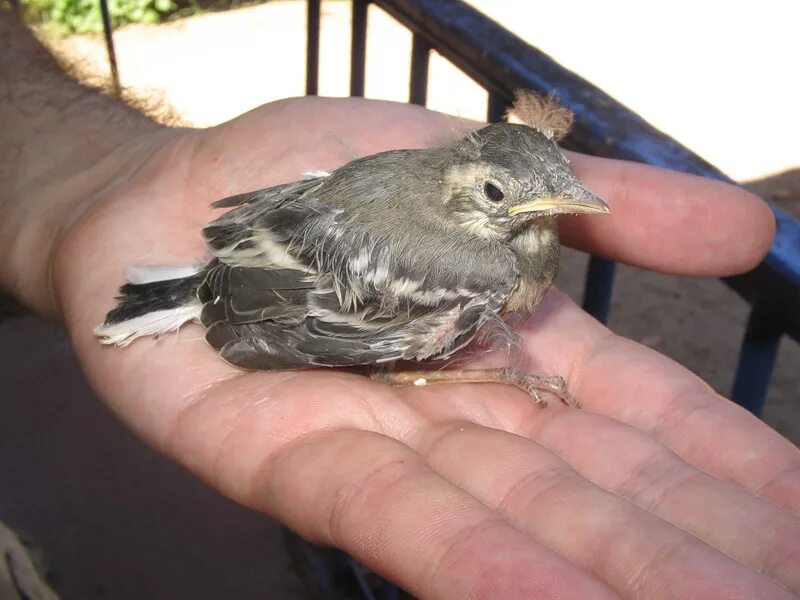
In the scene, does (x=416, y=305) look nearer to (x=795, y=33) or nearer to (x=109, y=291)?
(x=109, y=291)

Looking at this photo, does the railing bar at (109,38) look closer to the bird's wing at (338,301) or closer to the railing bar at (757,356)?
the bird's wing at (338,301)

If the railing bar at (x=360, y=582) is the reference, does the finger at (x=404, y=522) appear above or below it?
above

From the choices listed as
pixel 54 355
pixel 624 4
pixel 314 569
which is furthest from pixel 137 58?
pixel 314 569

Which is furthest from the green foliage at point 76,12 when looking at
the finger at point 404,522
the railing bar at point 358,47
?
the finger at point 404,522

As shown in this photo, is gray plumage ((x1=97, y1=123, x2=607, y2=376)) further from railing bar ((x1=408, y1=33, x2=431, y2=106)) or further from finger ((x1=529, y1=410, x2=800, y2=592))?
railing bar ((x1=408, y1=33, x2=431, y2=106))

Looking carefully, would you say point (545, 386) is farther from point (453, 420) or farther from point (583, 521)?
point (583, 521)

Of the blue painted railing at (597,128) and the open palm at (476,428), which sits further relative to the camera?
the blue painted railing at (597,128)

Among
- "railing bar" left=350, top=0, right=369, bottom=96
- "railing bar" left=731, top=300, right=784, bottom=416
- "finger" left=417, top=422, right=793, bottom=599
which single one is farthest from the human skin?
"railing bar" left=350, top=0, right=369, bottom=96
